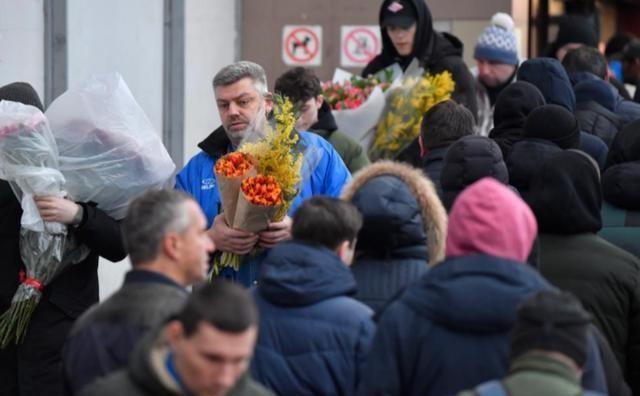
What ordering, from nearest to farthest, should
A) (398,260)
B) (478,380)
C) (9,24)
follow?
(478,380) → (398,260) → (9,24)

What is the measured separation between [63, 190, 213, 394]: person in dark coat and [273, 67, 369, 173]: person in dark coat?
433cm

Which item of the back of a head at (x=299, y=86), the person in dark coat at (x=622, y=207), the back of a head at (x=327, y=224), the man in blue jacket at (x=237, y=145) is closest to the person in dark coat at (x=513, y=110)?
the person in dark coat at (x=622, y=207)

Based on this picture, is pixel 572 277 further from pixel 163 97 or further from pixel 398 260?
pixel 163 97

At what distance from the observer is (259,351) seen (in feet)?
18.2

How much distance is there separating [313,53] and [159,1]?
262cm

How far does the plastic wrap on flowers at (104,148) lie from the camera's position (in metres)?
7.39

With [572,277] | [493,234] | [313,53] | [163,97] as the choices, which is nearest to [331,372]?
[493,234]

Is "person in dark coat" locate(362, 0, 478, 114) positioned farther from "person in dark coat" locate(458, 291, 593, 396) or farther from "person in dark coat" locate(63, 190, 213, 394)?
"person in dark coat" locate(458, 291, 593, 396)

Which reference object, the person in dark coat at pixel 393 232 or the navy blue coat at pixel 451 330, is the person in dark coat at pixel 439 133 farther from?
the navy blue coat at pixel 451 330

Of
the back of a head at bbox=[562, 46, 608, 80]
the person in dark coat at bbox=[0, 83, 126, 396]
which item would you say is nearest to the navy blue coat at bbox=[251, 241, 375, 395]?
the person in dark coat at bbox=[0, 83, 126, 396]

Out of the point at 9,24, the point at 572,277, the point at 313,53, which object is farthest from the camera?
the point at 313,53

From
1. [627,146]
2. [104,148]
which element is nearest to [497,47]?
[627,146]

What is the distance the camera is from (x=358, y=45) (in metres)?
13.7

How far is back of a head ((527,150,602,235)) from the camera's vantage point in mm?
6676
